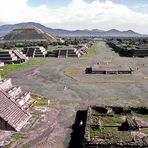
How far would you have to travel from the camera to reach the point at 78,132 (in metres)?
33.9

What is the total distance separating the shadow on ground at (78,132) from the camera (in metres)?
30.8

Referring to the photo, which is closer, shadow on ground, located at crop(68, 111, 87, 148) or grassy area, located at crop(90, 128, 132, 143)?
grassy area, located at crop(90, 128, 132, 143)

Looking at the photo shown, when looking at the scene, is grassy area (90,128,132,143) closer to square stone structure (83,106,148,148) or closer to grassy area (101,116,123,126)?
square stone structure (83,106,148,148)

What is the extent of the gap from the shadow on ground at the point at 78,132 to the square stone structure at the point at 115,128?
129 centimetres

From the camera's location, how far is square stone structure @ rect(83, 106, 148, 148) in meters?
27.4

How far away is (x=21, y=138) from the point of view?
3247cm

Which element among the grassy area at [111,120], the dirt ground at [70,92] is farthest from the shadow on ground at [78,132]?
Answer: the grassy area at [111,120]

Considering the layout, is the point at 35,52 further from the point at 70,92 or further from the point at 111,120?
the point at 111,120

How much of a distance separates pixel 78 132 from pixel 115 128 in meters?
4.22

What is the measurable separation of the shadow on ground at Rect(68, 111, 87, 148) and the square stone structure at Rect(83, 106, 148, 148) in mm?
1287

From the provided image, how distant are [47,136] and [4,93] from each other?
12.2 m

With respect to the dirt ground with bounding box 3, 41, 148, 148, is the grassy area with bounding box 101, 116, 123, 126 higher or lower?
higher

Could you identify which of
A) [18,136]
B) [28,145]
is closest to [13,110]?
[18,136]

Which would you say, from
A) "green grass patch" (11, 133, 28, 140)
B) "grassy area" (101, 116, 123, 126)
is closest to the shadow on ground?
"grassy area" (101, 116, 123, 126)
